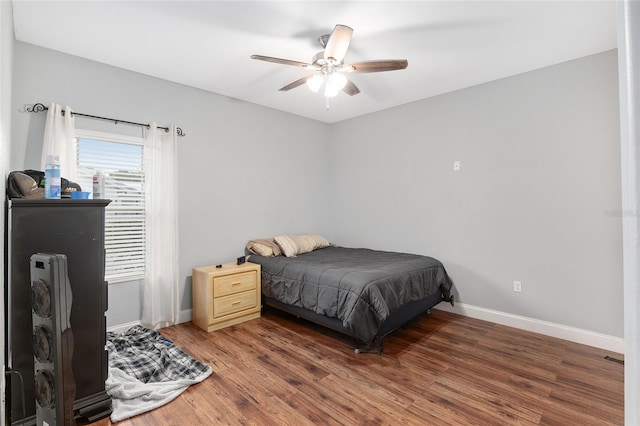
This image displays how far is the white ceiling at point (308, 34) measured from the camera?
227cm

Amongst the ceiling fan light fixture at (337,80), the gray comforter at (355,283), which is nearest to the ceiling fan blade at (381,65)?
the ceiling fan light fixture at (337,80)

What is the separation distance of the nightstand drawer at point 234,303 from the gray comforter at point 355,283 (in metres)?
0.17

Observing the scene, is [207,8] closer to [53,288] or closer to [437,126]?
[53,288]

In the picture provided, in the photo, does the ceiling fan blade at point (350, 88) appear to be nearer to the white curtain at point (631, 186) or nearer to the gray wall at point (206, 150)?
the gray wall at point (206, 150)

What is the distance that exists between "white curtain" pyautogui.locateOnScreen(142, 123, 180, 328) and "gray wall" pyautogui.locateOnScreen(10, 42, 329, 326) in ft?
0.52

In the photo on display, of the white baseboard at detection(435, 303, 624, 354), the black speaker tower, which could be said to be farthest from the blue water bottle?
the white baseboard at detection(435, 303, 624, 354)

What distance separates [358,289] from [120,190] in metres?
2.52

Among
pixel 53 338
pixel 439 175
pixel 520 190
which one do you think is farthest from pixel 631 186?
pixel 439 175

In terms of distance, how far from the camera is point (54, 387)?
4.90 ft

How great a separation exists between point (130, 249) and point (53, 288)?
1913 mm

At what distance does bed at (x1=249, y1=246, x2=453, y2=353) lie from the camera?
8.88 ft

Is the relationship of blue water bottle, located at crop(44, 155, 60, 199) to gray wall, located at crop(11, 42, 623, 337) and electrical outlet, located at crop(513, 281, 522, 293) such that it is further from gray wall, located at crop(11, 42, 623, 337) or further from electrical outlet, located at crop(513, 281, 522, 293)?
electrical outlet, located at crop(513, 281, 522, 293)

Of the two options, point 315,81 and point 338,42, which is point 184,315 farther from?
point 338,42

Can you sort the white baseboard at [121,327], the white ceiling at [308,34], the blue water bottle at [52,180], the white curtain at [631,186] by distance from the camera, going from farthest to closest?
the white baseboard at [121,327] → the white ceiling at [308,34] → the blue water bottle at [52,180] → the white curtain at [631,186]
